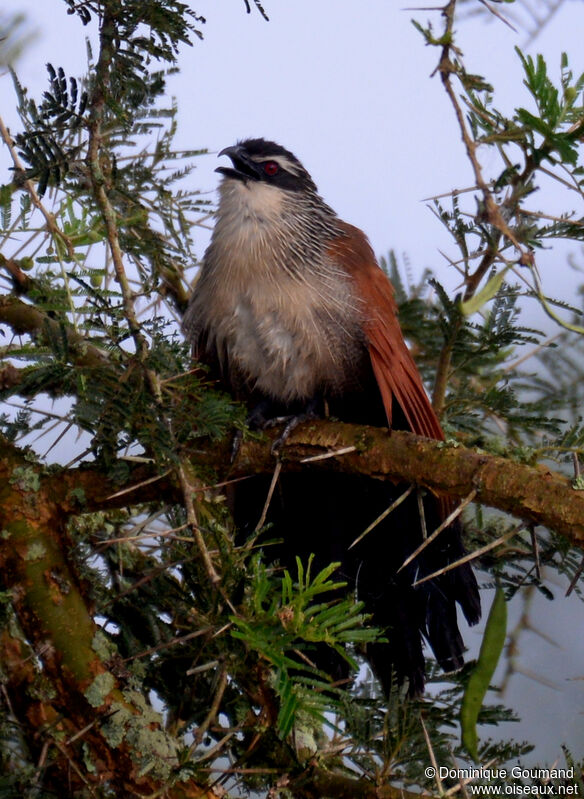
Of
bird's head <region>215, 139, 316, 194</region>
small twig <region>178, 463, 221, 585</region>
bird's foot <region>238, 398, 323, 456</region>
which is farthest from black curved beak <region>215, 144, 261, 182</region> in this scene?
small twig <region>178, 463, 221, 585</region>

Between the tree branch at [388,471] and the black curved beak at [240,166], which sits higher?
the black curved beak at [240,166]

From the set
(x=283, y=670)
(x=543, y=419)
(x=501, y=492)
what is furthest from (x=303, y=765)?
(x=543, y=419)

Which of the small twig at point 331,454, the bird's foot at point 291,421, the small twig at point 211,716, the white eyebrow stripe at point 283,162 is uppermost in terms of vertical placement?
the white eyebrow stripe at point 283,162

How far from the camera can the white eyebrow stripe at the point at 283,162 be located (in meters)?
1.77

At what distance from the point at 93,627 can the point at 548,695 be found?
189 centimetres

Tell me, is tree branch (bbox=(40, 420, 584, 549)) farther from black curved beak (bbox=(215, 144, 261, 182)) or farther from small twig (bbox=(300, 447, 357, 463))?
black curved beak (bbox=(215, 144, 261, 182))

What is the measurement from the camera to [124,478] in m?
1.18

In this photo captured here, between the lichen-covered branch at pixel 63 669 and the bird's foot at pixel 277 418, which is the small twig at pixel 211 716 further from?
the bird's foot at pixel 277 418

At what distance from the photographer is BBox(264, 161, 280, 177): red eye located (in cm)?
178

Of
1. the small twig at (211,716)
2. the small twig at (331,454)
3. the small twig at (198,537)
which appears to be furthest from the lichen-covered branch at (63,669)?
the small twig at (331,454)

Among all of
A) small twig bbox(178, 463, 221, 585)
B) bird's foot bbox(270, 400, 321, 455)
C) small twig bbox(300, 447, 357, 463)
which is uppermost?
bird's foot bbox(270, 400, 321, 455)

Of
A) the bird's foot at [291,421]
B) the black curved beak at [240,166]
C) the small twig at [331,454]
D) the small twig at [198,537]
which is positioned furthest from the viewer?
the black curved beak at [240,166]

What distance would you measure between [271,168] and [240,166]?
0.06m

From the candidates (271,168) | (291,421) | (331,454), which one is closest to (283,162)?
(271,168)
